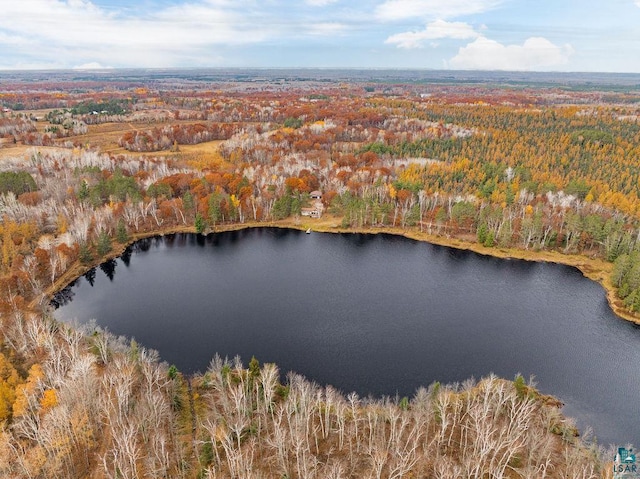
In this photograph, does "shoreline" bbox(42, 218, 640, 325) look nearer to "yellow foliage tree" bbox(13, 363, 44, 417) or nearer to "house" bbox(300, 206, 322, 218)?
"house" bbox(300, 206, 322, 218)

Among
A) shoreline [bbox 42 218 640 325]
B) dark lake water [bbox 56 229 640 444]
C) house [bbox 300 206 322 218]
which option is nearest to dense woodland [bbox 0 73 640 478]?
shoreline [bbox 42 218 640 325]

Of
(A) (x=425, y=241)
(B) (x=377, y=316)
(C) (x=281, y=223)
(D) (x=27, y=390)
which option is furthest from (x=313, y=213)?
(D) (x=27, y=390)

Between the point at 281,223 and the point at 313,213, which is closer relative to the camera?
the point at 281,223

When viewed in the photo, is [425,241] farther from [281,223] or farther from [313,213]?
[281,223]

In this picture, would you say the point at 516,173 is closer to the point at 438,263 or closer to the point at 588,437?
the point at 438,263

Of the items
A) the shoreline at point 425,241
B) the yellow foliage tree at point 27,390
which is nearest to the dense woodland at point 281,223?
the yellow foliage tree at point 27,390

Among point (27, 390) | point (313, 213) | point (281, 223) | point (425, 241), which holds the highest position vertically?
point (313, 213)

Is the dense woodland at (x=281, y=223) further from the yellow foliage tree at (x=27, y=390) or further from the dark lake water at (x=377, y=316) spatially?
the dark lake water at (x=377, y=316)
